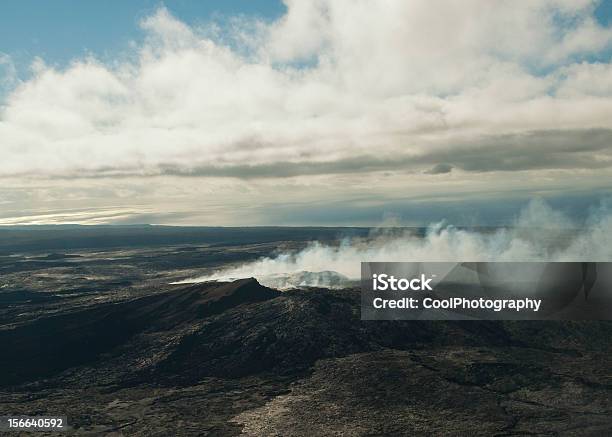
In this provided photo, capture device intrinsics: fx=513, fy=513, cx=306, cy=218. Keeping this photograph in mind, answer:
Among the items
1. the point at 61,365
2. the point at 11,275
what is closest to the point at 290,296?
the point at 61,365

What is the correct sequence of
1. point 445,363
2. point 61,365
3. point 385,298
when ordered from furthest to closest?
point 385,298 → point 61,365 → point 445,363

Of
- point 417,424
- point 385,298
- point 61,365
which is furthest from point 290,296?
point 417,424

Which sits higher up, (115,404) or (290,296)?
(290,296)

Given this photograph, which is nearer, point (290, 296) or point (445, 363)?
point (445, 363)

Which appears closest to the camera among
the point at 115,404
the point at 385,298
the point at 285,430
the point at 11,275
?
the point at 285,430

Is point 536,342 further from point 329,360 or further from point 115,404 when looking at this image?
point 115,404

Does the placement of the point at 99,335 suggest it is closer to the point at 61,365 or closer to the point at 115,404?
the point at 61,365
